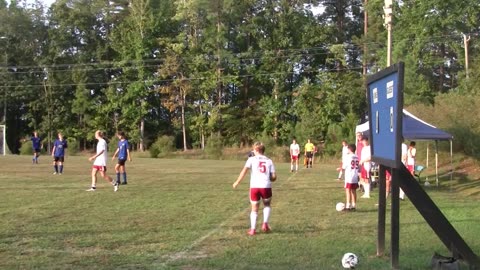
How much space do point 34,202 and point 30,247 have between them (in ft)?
19.0

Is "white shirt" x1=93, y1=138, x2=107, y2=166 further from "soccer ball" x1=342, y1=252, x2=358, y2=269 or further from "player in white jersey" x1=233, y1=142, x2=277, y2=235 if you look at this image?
"soccer ball" x1=342, y1=252, x2=358, y2=269

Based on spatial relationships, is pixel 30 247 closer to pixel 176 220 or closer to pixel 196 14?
pixel 176 220

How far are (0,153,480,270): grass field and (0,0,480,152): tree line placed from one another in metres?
42.6

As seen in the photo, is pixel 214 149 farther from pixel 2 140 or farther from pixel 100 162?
pixel 100 162

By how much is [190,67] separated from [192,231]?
5609 cm

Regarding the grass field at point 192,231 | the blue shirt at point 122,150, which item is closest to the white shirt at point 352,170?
the grass field at point 192,231

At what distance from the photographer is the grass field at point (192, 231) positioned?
779cm

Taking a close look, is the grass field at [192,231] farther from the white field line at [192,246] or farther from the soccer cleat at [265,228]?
the soccer cleat at [265,228]

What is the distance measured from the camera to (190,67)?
214ft

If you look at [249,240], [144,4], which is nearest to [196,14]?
[144,4]

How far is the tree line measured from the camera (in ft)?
207

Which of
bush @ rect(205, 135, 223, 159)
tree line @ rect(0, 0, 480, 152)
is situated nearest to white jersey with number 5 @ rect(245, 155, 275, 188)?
bush @ rect(205, 135, 223, 159)

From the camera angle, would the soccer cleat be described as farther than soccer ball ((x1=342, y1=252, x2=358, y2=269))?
Yes

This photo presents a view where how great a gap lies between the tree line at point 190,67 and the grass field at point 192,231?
4259 centimetres
